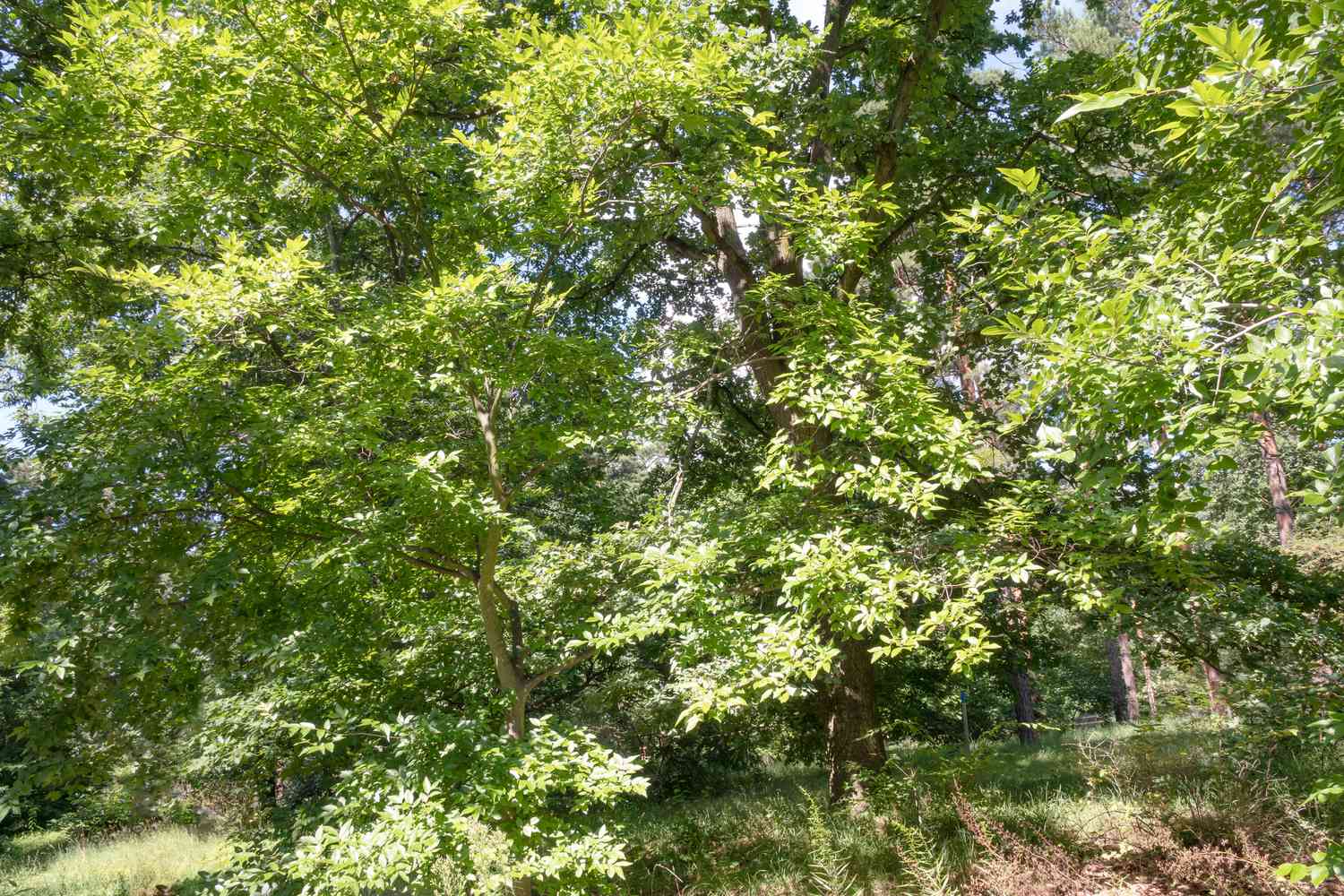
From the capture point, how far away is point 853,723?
→ 24.9 ft

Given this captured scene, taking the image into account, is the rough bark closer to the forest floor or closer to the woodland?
the woodland

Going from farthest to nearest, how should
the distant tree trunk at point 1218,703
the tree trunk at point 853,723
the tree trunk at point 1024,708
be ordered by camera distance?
the tree trunk at point 1024,708
the tree trunk at point 853,723
the distant tree trunk at point 1218,703

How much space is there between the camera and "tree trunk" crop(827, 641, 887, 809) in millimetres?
7520

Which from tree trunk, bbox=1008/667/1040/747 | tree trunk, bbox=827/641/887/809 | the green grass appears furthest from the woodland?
tree trunk, bbox=1008/667/1040/747

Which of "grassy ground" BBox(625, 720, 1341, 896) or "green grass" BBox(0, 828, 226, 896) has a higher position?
"grassy ground" BBox(625, 720, 1341, 896)

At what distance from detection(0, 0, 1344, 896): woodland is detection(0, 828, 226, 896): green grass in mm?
5037

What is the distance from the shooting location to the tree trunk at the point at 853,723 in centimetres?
752

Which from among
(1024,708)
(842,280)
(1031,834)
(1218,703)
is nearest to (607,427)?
(842,280)

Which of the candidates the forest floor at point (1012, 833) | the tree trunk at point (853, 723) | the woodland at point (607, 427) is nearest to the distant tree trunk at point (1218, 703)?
the woodland at point (607, 427)

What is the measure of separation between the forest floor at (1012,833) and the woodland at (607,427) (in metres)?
0.06

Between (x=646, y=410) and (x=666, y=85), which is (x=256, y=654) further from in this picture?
(x=666, y=85)

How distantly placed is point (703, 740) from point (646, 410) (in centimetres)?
798

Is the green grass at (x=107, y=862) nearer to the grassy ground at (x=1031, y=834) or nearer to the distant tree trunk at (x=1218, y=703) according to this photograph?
the grassy ground at (x=1031, y=834)

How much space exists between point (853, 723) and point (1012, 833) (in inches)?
79.2
